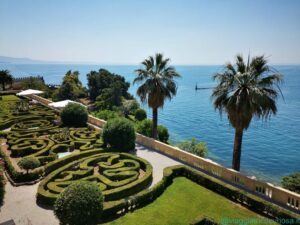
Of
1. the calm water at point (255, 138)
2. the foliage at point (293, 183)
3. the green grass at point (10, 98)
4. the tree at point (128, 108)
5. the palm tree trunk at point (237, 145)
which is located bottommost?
the calm water at point (255, 138)

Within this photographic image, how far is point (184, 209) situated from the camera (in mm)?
14008

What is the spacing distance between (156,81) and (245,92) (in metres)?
10.3

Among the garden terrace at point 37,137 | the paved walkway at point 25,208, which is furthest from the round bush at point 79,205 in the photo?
the garden terrace at point 37,137

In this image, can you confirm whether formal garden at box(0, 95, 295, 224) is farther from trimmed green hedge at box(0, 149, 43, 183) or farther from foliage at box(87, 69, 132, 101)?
foliage at box(87, 69, 132, 101)

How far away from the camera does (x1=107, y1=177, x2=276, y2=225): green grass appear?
42.9 ft

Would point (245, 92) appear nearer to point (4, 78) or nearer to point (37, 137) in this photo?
point (37, 137)

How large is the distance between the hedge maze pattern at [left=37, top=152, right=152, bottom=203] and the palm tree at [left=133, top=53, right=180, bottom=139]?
6678 mm

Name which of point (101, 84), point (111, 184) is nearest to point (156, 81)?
point (111, 184)

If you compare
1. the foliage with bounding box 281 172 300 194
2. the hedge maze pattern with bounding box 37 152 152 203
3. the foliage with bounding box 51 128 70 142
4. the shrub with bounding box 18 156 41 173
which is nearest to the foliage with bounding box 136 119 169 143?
the foliage with bounding box 51 128 70 142

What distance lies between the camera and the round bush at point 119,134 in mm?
21828

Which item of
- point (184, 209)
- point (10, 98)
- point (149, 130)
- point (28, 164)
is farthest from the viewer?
point (10, 98)

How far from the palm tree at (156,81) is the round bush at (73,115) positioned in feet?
26.0

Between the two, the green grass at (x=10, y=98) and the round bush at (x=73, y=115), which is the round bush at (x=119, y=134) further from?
the green grass at (x=10, y=98)

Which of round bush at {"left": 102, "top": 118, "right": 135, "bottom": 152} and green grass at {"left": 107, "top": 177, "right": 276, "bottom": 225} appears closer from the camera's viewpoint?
green grass at {"left": 107, "top": 177, "right": 276, "bottom": 225}
